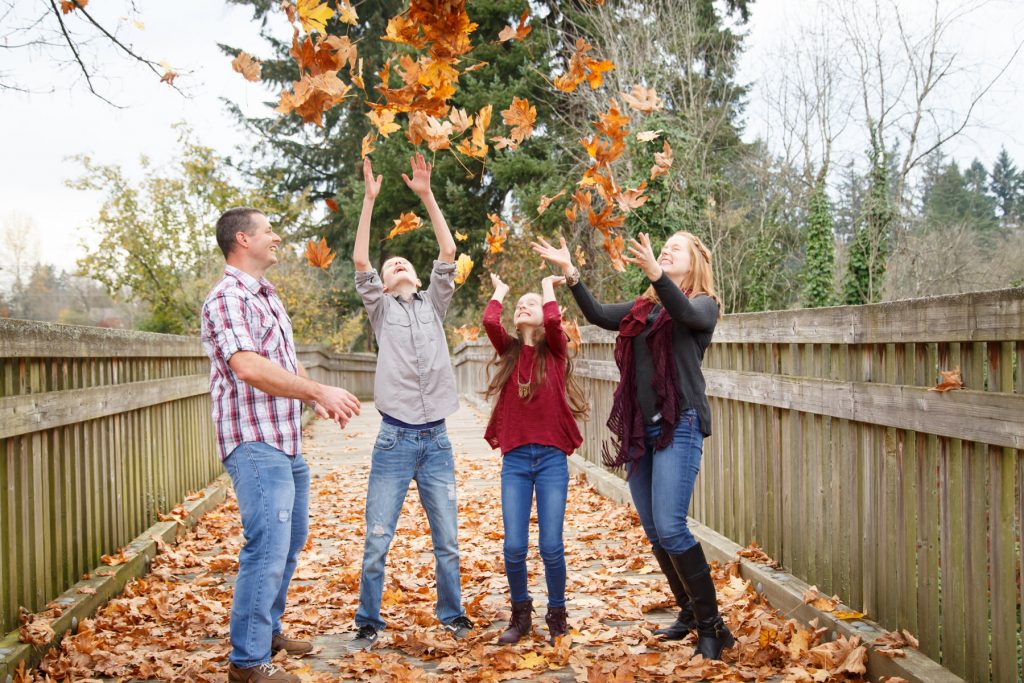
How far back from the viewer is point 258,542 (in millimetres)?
4191

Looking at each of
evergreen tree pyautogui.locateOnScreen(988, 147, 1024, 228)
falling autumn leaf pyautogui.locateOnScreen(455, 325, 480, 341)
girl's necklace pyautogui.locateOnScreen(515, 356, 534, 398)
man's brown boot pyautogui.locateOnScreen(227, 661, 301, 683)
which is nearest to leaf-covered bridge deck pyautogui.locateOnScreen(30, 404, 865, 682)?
man's brown boot pyautogui.locateOnScreen(227, 661, 301, 683)

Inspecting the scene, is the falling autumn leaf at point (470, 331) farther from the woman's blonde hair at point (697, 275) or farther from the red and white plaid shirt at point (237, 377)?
the red and white plaid shirt at point (237, 377)

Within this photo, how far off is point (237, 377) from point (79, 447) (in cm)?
191

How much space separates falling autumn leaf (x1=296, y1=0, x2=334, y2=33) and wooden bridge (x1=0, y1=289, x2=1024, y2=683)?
2.14 meters

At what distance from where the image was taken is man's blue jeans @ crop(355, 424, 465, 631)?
16.1 feet

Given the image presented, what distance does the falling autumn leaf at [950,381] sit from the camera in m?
3.57

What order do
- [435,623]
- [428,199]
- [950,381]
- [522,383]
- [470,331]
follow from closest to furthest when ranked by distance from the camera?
[950,381] → [522,383] → [428,199] → [435,623] → [470,331]

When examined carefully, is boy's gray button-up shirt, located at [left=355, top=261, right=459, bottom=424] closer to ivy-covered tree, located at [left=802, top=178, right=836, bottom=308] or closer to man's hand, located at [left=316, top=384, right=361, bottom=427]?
man's hand, located at [left=316, top=384, right=361, bottom=427]

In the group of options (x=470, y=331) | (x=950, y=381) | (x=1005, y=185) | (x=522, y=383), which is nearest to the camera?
(x=950, y=381)

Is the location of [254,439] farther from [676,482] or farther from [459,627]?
[676,482]

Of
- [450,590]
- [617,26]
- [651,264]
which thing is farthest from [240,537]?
[617,26]

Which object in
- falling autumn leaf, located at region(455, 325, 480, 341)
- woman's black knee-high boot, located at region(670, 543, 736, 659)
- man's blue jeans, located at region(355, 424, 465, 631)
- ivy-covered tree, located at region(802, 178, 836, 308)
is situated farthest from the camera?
ivy-covered tree, located at region(802, 178, 836, 308)

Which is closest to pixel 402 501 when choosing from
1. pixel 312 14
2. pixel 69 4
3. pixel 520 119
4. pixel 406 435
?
pixel 406 435

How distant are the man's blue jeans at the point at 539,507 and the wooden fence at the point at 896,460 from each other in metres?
1.34
